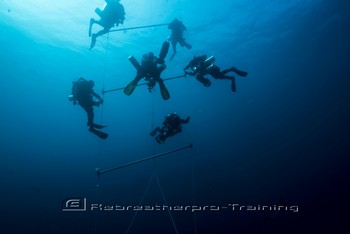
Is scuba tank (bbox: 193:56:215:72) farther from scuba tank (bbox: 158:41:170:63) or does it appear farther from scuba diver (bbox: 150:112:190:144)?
scuba diver (bbox: 150:112:190:144)

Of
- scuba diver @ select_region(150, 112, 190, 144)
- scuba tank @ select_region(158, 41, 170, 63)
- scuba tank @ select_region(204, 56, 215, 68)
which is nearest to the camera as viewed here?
scuba tank @ select_region(158, 41, 170, 63)

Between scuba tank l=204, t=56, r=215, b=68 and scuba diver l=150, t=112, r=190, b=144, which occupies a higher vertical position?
scuba tank l=204, t=56, r=215, b=68

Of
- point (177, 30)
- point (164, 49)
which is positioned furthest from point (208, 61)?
point (177, 30)

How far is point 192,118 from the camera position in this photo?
44812 millimetres

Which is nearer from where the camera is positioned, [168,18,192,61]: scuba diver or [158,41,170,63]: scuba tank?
[158,41,170,63]: scuba tank

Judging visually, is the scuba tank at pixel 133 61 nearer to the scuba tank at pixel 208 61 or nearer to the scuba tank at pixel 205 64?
the scuba tank at pixel 205 64

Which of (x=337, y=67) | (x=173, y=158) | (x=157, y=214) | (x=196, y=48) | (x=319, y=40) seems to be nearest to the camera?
(x=196, y=48)

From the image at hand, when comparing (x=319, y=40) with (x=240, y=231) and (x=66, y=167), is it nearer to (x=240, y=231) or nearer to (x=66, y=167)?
(x=240, y=231)

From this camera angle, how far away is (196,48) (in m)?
25.1

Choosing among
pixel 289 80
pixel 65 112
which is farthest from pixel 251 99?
pixel 65 112

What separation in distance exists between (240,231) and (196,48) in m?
27.6

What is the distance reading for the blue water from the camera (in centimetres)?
2261

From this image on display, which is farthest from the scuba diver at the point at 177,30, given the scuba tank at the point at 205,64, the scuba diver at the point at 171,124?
the scuba diver at the point at 171,124

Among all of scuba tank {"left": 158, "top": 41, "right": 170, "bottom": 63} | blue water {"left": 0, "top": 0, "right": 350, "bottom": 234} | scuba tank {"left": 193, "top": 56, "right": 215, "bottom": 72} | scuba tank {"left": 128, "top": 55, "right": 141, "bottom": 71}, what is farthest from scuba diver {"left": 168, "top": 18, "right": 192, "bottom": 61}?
blue water {"left": 0, "top": 0, "right": 350, "bottom": 234}
